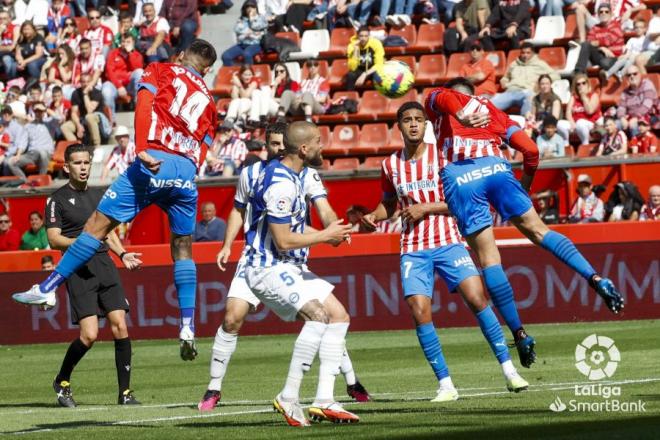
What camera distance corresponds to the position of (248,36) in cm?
2864

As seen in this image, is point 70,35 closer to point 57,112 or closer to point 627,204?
point 57,112

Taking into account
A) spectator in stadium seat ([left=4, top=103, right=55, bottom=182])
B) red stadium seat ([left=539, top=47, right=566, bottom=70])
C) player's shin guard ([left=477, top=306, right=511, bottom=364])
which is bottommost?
spectator in stadium seat ([left=4, top=103, right=55, bottom=182])

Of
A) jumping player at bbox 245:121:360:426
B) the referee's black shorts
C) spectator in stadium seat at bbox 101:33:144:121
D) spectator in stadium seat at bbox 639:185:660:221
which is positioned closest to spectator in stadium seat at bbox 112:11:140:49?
spectator in stadium seat at bbox 101:33:144:121

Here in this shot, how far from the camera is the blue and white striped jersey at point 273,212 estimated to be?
9.59 m

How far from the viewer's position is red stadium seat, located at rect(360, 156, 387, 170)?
77.0 feet

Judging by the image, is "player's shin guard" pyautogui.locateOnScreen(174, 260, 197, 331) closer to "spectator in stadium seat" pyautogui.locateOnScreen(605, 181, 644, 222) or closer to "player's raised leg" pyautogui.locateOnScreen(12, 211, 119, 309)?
"player's raised leg" pyautogui.locateOnScreen(12, 211, 119, 309)

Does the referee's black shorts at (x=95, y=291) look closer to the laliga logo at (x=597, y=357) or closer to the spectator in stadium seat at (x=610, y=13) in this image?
the laliga logo at (x=597, y=357)

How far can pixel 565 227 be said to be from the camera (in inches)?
792

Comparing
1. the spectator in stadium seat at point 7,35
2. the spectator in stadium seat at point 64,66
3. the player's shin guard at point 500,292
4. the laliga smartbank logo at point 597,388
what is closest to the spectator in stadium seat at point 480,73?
the laliga smartbank logo at point 597,388

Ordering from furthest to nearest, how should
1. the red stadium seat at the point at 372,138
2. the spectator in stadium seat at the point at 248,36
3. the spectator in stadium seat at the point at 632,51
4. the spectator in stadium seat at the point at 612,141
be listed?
the spectator in stadium seat at the point at 248,36 < the red stadium seat at the point at 372,138 < the spectator in stadium seat at the point at 632,51 < the spectator in stadium seat at the point at 612,141

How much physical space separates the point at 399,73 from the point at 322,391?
10.4 meters

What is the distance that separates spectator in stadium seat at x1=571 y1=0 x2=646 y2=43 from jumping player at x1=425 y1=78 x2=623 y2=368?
14435 millimetres

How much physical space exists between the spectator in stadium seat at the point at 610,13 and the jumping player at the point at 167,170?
1528 centimetres

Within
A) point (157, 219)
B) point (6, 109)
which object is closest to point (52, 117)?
point (6, 109)
